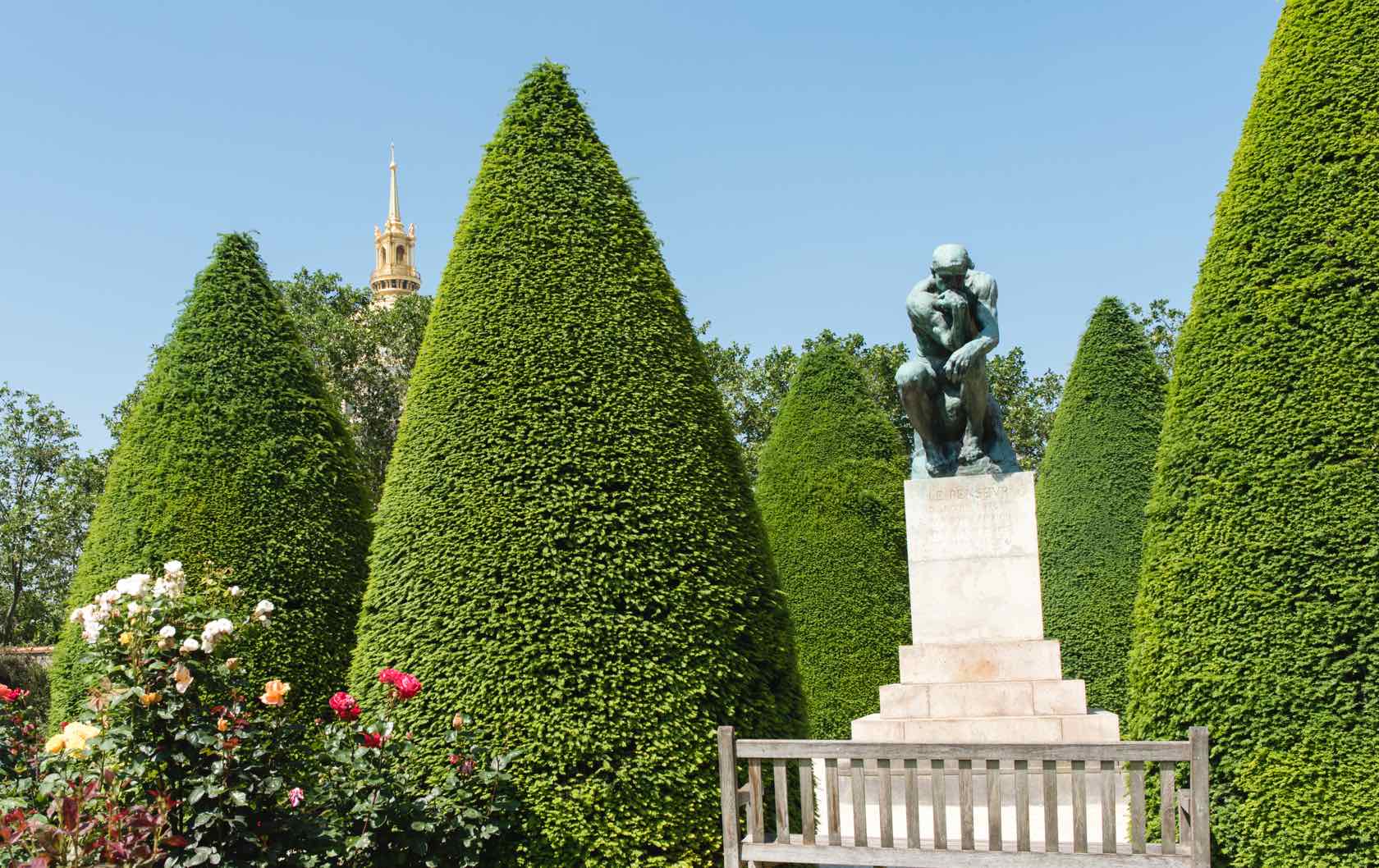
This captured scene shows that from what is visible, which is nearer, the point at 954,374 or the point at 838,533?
the point at 954,374

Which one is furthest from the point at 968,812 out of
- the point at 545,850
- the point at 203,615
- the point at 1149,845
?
the point at 203,615

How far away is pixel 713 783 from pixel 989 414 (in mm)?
4615

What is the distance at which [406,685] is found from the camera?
6164mm

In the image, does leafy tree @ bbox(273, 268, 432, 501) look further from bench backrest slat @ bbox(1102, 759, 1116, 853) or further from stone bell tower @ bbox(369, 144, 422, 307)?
stone bell tower @ bbox(369, 144, 422, 307)

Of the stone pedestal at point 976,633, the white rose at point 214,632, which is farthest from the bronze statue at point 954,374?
the white rose at point 214,632

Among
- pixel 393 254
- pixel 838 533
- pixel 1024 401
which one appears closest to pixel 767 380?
pixel 1024 401

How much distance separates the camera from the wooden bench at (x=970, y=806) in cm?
528

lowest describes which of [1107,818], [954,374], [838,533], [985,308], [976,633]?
[1107,818]

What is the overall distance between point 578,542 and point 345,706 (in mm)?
1696

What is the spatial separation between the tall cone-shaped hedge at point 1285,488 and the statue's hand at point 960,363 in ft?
7.88

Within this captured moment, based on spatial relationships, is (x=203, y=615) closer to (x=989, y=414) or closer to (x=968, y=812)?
(x=968, y=812)

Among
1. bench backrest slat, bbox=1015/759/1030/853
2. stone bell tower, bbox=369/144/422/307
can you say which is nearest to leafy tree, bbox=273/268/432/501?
bench backrest slat, bbox=1015/759/1030/853

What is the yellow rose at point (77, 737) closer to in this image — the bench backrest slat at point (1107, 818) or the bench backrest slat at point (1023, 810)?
the bench backrest slat at point (1023, 810)

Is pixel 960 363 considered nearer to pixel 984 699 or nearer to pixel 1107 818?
pixel 984 699
